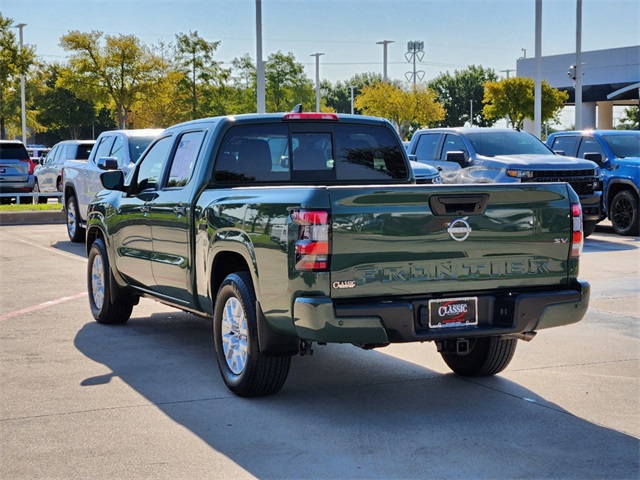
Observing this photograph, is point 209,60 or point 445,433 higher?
point 209,60

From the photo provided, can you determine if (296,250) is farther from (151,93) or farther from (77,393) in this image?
(151,93)

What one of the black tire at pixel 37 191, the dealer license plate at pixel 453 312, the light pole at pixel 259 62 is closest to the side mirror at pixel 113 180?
the dealer license plate at pixel 453 312

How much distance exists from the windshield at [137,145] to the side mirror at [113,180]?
7136 mm

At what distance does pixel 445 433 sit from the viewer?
5.77 meters

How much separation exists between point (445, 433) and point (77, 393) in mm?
2624

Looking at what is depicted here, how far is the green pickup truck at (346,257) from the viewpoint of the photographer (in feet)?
19.0

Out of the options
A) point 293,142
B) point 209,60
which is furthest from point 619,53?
point 293,142

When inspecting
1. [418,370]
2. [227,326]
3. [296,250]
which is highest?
[296,250]

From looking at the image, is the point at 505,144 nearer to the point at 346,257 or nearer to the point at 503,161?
the point at 503,161

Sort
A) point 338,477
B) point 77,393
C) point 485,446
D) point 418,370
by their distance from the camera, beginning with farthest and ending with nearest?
point 418,370 → point 77,393 → point 485,446 → point 338,477

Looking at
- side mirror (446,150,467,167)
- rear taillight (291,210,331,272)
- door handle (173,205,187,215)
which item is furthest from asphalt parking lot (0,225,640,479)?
side mirror (446,150,467,167)

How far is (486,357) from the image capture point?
714 cm

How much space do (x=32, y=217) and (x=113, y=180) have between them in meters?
15.5

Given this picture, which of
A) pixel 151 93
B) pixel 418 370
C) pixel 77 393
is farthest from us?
pixel 151 93
